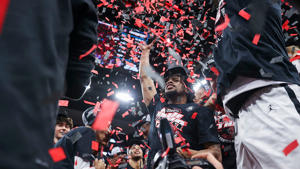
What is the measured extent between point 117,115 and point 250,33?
10785 mm

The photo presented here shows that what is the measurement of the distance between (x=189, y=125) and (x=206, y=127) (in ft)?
0.67

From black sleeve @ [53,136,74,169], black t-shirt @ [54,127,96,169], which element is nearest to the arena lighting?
black t-shirt @ [54,127,96,169]

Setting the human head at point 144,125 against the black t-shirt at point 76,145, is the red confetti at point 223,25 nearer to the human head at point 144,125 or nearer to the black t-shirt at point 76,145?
the black t-shirt at point 76,145

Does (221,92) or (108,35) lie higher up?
(108,35)

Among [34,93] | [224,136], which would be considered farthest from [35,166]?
[224,136]

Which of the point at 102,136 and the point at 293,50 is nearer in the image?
the point at 293,50

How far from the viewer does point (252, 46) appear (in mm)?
1613

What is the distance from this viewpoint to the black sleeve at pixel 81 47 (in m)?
1.10

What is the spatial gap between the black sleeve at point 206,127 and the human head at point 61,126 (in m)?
2.17

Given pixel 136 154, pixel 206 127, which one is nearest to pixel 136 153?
pixel 136 154

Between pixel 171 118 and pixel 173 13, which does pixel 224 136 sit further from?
pixel 173 13

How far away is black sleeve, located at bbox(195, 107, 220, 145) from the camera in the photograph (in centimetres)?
261

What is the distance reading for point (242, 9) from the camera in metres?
1.75

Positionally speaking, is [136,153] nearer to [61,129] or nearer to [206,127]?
[61,129]
